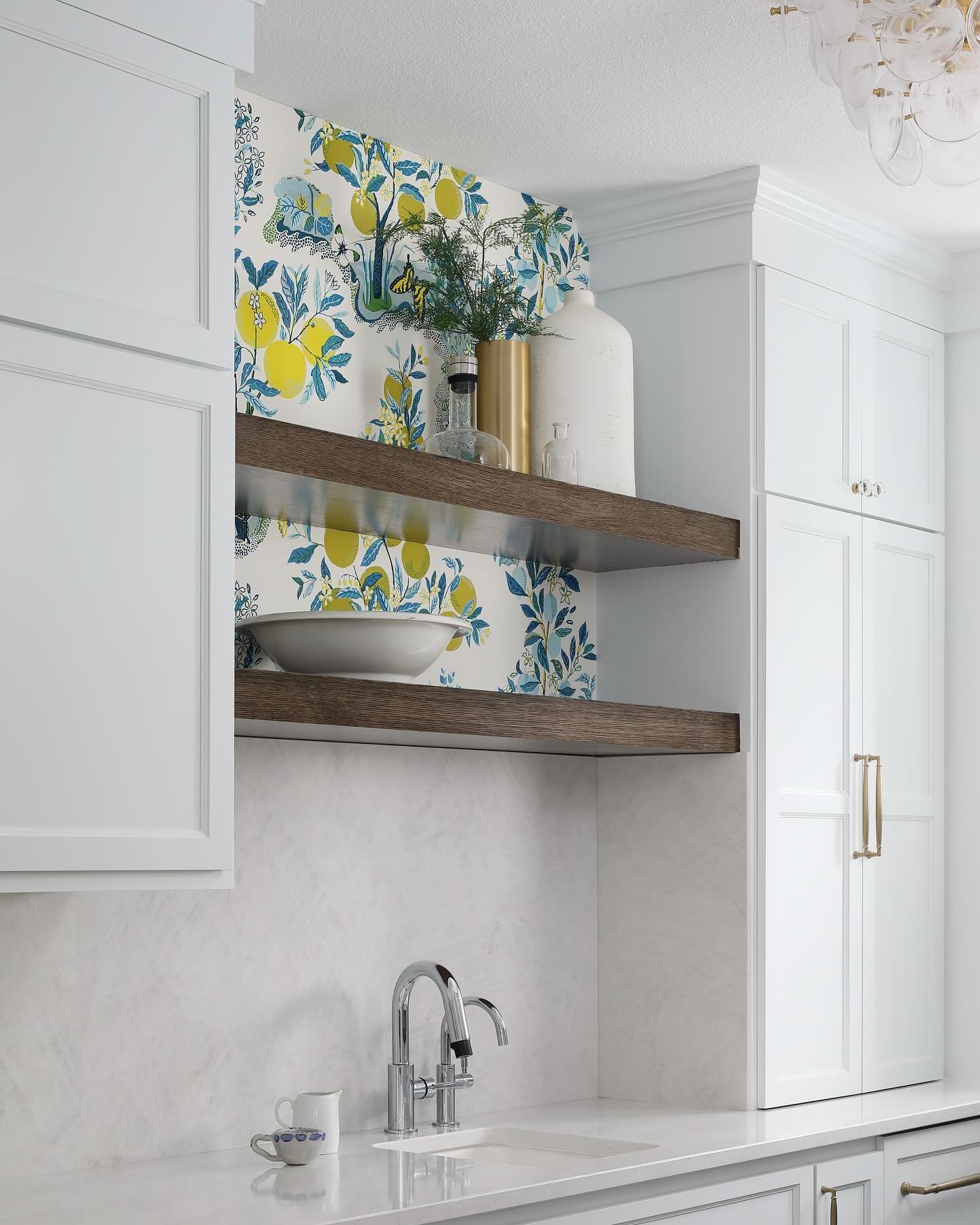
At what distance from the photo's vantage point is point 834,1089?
3.19 m

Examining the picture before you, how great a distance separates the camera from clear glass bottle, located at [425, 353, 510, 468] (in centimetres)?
279

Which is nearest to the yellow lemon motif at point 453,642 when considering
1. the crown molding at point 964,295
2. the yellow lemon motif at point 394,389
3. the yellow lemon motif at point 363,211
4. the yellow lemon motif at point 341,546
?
the yellow lemon motif at point 341,546

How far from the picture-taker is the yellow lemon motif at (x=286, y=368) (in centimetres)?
274

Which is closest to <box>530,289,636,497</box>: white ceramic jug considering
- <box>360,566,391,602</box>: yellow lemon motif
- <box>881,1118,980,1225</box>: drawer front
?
<box>360,566,391,602</box>: yellow lemon motif

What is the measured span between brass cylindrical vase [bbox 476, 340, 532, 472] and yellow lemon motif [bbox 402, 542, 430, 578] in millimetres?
237

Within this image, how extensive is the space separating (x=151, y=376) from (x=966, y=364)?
224cm

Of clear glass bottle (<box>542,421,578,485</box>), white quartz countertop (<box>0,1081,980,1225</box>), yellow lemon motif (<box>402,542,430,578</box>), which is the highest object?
clear glass bottle (<box>542,421,578,485</box>)

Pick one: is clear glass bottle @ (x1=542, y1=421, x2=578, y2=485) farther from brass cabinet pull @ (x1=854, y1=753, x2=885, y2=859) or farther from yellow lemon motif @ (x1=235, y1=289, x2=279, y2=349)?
brass cabinet pull @ (x1=854, y1=753, x2=885, y2=859)

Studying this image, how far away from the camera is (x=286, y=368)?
9.08 ft

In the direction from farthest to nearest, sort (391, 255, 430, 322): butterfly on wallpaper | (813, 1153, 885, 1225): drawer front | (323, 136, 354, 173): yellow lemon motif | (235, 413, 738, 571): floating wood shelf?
1. (391, 255, 430, 322): butterfly on wallpaper
2. (323, 136, 354, 173): yellow lemon motif
3. (813, 1153, 885, 1225): drawer front
4. (235, 413, 738, 571): floating wood shelf

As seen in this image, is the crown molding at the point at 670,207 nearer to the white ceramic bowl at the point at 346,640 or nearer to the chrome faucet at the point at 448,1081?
the white ceramic bowl at the point at 346,640

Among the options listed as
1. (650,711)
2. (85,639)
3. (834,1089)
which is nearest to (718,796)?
(650,711)

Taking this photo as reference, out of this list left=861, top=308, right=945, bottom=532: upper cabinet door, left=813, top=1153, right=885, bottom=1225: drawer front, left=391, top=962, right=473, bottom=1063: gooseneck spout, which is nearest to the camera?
left=391, top=962, right=473, bottom=1063: gooseneck spout

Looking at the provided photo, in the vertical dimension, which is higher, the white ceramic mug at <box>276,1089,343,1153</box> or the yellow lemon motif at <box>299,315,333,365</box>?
the yellow lemon motif at <box>299,315,333,365</box>
